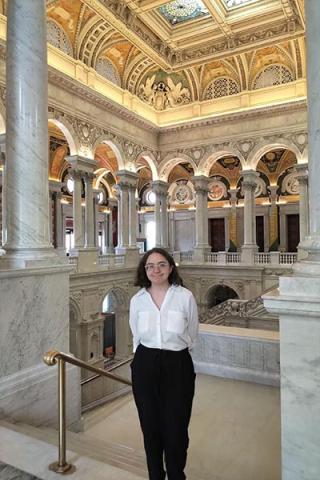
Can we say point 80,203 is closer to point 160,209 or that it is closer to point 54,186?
point 160,209

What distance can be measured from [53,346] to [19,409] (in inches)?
28.9

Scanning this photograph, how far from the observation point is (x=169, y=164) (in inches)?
781

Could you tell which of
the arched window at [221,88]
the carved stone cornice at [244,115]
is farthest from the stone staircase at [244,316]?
the arched window at [221,88]

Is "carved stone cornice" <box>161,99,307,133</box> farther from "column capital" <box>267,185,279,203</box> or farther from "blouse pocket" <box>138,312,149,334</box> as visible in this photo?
"blouse pocket" <box>138,312,149,334</box>

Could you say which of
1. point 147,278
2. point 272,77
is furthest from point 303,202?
point 147,278

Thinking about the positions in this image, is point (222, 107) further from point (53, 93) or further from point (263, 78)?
point (53, 93)

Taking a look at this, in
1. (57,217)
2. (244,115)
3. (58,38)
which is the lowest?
(57,217)

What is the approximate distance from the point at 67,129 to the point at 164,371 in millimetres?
13112

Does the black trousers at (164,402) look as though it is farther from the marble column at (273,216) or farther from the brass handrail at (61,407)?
the marble column at (273,216)

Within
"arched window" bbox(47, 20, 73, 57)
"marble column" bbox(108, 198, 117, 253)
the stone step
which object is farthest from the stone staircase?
"marble column" bbox(108, 198, 117, 253)

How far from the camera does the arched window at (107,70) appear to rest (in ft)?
51.6

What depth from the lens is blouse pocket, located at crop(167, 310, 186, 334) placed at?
2.44 meters

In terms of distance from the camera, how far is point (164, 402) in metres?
2.43

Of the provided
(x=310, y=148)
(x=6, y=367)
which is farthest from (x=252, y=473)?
(x=310, y=148)
